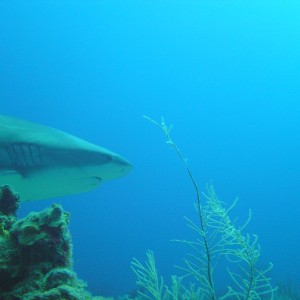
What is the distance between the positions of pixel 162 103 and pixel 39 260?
87.8 metres

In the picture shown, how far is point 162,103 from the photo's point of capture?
291ft

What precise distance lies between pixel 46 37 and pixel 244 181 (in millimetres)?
64877

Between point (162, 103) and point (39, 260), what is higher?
point (162, 103)

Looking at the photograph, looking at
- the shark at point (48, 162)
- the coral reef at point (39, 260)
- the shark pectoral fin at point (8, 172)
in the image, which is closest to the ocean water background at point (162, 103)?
the shark at point (48, 162)

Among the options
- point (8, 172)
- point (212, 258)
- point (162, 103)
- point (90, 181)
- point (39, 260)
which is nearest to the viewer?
point (39, 260)

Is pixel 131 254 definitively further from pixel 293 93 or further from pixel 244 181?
pixel 293 93

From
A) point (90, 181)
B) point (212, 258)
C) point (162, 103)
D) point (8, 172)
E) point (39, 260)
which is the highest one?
point (162, 103)

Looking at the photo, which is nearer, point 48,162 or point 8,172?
point 8,172

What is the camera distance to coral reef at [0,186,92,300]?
175 centimetres

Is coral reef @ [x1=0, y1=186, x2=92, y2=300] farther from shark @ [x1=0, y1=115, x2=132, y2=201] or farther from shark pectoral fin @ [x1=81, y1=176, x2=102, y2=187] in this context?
shark pectoral fin @ [x1=81, y1=176, x2=102, y2=187]

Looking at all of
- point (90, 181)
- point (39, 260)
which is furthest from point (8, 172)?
point (39, 260)

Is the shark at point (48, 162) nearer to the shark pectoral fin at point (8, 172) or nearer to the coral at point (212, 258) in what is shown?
the shark pectoral fin at point (8, 172)

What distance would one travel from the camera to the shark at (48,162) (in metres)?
3.48

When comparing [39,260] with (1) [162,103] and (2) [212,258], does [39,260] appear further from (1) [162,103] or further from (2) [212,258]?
(1) [162,103]
